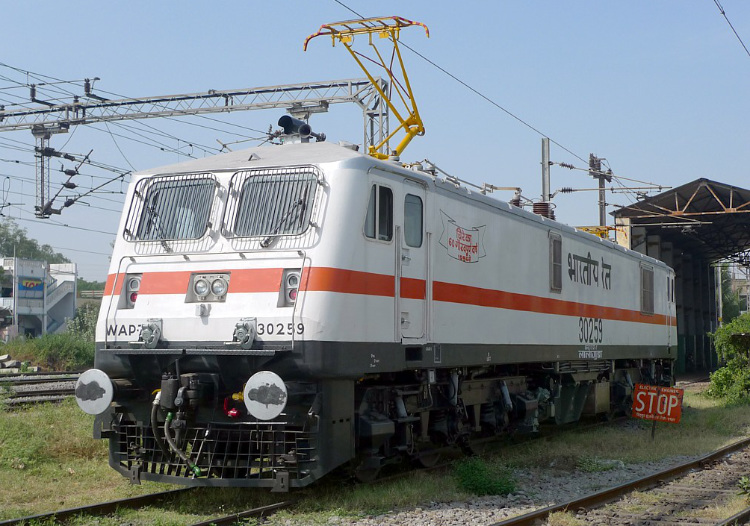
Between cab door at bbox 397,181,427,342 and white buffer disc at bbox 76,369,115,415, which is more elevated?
cab door at bbox 397,181,427,342

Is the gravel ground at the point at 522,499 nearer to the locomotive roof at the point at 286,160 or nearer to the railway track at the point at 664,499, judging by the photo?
the railway track at the point at 664,499

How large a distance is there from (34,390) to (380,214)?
12.0 m

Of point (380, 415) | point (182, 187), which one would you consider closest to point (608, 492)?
point (380, 415)

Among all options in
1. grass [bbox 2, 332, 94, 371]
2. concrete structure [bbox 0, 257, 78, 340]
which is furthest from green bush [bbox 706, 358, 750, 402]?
concrete structure [bbox 0, 257, 78, 340]

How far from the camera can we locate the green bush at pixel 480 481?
9750 millimetres

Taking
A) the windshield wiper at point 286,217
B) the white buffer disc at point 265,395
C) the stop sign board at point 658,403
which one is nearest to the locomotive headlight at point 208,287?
the windshield wiper at point 286,217

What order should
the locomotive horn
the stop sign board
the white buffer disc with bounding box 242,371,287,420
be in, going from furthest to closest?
the stop sign board < the locomotive horn < the white buffer disc with bounding box 242,371,287,420

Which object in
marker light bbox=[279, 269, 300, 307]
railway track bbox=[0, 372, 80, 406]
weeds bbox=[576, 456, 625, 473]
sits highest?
marker light bbox=[279, 269, 300, 307]

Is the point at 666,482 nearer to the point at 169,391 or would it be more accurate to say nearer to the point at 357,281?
the point at 357,281

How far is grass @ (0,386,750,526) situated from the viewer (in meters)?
8.70

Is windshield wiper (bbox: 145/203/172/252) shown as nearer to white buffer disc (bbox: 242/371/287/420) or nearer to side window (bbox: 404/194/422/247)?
white buffer disc (bbox: 242/371/287/420)

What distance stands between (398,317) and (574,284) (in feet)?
20.2

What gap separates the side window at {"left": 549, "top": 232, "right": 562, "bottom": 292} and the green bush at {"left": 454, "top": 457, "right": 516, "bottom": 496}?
4.20 meters

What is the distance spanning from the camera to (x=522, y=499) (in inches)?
381
